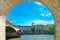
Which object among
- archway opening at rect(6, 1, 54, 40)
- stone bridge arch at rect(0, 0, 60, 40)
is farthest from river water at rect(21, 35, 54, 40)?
stone bridge arch at rect(0, 0, 60, 40)

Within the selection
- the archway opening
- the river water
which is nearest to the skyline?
the archway opening

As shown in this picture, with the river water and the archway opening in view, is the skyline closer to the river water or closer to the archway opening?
the archway opening

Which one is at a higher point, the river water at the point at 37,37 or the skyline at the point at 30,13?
the skyline at the point at 30,13

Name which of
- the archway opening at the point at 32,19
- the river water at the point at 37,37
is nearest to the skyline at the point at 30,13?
the archway opening at the point at 32,19

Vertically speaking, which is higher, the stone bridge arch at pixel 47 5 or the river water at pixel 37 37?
the stone bridge arch at pixel 47 5

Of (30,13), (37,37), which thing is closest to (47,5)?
(30,13)

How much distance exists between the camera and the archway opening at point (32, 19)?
8.87 feet

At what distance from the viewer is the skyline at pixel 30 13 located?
2.72 meters

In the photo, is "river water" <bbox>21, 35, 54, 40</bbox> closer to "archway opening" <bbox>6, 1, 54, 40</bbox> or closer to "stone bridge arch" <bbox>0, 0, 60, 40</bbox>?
"archway opening" <bbox>6, 1, 54, 40</bbox>

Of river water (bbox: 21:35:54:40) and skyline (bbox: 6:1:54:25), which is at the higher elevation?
skyline (bbox: 6:1:54:25)

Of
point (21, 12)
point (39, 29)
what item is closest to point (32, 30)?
point (39, 29)

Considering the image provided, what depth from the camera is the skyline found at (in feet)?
8.93

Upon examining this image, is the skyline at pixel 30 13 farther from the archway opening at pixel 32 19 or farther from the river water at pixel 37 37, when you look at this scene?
the river water at pixel 37 37

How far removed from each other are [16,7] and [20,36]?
0.46m
